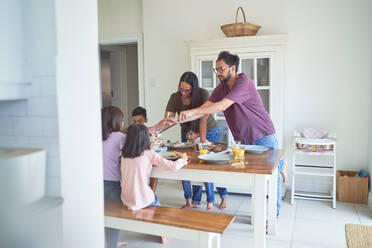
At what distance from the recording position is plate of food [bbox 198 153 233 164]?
7.34 feet

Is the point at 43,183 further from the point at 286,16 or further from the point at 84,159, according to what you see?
the point at 286,16

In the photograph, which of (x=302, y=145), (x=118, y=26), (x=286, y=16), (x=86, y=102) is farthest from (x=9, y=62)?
(x=118, y=26)

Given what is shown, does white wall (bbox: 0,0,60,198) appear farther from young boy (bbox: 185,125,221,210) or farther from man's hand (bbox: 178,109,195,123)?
young boy (bbox: 185,125,221,210)

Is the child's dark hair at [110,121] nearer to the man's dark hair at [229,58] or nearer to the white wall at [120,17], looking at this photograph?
the man's dark hair at [229,58]

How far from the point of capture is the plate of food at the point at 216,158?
88.1 inches

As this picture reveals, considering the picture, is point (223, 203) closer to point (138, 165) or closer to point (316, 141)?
point (316, 141)

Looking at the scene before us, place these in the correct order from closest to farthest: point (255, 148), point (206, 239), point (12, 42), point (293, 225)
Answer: point (12, 42) → point (206, 239) → point (255, 148) → point (293, 225)

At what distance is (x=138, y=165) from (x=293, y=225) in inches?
62.7

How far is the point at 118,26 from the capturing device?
4.75 m

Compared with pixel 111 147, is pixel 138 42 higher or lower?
higher

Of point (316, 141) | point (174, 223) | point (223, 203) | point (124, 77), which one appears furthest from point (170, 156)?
point (124, 77)

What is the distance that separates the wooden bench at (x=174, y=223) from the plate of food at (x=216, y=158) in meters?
0.35

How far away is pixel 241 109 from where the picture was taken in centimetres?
273

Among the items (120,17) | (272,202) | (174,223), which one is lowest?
(272,202)
